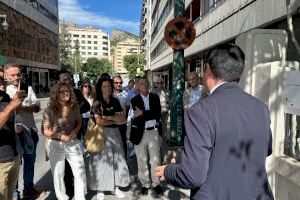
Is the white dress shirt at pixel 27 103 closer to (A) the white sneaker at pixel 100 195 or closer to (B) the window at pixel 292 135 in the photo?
(A) the white sneaker at pixel 100 195

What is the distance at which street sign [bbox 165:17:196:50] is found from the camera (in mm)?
7227

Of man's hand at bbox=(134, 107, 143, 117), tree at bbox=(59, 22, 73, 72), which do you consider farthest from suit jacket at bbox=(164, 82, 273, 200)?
tree at bbox=(59, 22, 73, 72)

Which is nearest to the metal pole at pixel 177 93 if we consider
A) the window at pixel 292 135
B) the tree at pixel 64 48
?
the window at pixel 292 135

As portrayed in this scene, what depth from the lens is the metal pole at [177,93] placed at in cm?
815

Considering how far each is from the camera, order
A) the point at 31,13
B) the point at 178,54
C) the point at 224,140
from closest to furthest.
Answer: the point at 224,140, the point at 178,54, the point at 31,13

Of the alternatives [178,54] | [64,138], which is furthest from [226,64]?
[178,54]

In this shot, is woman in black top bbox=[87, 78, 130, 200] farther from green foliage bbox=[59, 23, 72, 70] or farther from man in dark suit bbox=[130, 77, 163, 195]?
green foliage bbox=[59, 23, 72, 70]

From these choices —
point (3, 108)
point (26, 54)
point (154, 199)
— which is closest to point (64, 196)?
point (154, 199)

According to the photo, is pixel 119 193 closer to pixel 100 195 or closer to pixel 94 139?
pixel 100 195

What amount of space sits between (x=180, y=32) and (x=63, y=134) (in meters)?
3.64

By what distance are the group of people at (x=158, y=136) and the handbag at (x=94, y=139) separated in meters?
0.11

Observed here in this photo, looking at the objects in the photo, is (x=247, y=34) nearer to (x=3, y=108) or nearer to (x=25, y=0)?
(x=3, y=108)

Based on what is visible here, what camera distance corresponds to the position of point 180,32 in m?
7.29

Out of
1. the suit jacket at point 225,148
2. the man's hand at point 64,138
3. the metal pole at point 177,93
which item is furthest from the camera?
the metal pole at point 177,93
